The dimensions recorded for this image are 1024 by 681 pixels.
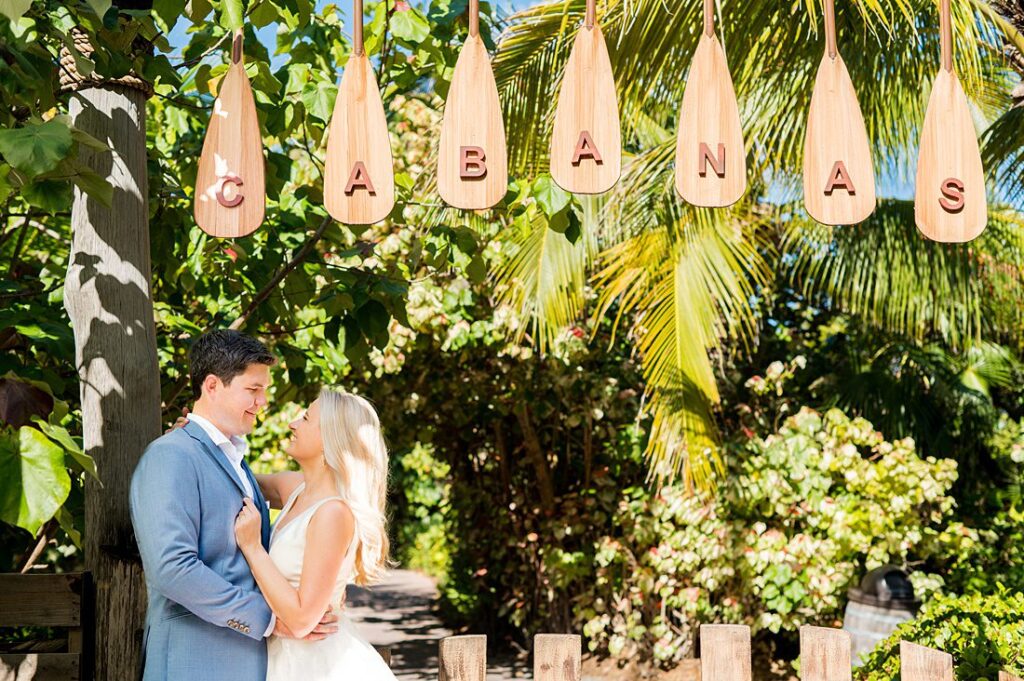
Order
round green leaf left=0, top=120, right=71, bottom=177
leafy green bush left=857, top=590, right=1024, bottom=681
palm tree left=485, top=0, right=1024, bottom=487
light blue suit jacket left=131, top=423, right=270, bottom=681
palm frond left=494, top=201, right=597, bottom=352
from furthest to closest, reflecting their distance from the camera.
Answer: palm frond left=494, top=201, right=597, bottom=352 → palm tree left=485, top=0, right=1024, bottom=487 → leafy green bush left=857, top=590, right=1024, bottom=681 → light blue suit jacket left=131, top=423, right=270, bottom=681 → round green leaf left=0, top=120, right=71, bottom=177

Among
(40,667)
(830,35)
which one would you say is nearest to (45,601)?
(40,667)

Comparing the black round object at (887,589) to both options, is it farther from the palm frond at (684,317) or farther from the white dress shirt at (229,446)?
the white dress shirt at (229,446)

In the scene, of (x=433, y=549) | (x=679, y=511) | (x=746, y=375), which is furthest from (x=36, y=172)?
(x=433, y=549)

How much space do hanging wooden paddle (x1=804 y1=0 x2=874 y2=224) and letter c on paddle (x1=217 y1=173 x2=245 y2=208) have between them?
49.7 inches

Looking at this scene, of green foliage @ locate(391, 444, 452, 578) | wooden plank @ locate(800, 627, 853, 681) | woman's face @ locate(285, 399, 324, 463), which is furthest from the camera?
green foliage @ locate(391, 444, 452, 578)

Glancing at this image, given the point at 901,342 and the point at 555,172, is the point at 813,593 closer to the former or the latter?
the point at 901,342

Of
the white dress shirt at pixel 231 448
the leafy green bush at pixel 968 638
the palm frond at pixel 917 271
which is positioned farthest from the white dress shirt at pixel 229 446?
the palm frond at pixel 917 271

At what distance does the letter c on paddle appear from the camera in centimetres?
212

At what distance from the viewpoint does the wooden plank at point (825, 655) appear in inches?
100

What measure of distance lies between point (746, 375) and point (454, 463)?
283cm

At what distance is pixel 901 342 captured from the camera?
24.2 ft

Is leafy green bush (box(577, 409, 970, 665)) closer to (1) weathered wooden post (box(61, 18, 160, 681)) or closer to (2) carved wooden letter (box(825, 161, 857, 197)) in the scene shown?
(2) carved wooden letter (box(825, 161, 857, 197))

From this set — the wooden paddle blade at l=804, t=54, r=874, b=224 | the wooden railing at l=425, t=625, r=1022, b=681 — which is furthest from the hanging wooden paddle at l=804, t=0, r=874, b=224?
the wooden railing at l=425, t=625, r=1022, b=681

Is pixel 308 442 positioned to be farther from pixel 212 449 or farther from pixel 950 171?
pixel 950 171
